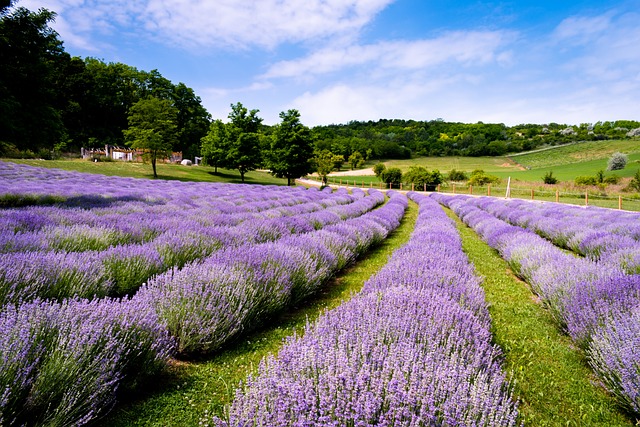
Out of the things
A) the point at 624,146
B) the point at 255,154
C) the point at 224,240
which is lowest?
the point at 224,240

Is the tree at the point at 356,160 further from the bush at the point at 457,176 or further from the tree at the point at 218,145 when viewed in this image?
the tree at the point at 218,145

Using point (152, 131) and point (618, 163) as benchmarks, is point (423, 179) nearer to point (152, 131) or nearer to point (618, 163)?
point (618, 163)

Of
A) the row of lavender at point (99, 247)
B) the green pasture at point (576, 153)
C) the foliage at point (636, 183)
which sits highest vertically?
the green pasture at point (576, 153)

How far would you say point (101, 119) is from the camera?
2275 inches

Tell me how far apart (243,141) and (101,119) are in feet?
128

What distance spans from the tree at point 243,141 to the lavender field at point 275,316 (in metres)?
29.6

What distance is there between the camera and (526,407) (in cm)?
226

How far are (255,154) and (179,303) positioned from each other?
3370cm

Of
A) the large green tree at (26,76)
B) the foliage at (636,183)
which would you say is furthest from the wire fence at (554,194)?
the large green tree at (26,76)

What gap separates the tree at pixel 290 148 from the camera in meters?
31.2

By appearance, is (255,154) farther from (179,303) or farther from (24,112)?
(179,303)

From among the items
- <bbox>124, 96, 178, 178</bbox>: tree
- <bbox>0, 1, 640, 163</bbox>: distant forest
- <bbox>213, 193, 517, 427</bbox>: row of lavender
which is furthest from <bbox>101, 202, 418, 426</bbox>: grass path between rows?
<bbox>124, 96, 178, 178</bbox>: tree

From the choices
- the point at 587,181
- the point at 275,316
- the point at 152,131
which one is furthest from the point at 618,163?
the point at 275,316

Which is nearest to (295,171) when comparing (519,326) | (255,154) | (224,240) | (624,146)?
(255,154)
